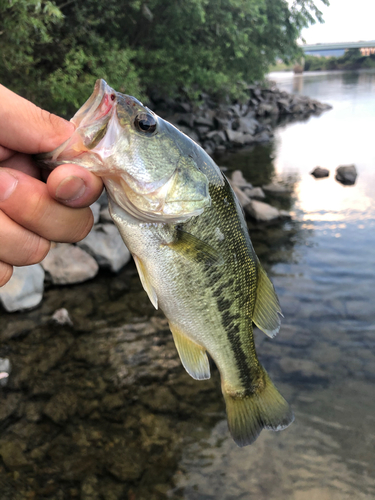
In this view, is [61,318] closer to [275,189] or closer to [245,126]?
[275,189]

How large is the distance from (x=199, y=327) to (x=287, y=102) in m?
37.3

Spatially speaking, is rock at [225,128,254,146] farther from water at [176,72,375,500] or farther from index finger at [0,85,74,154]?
index finger at [0,85,74,154]

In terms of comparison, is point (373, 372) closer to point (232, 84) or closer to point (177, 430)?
point (177, 430)

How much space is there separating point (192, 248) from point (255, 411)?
124 centimetres

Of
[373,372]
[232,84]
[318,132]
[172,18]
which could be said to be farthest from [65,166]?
[318,132]

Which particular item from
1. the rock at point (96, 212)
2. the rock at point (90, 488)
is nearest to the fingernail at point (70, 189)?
the rock at point (90, 488)

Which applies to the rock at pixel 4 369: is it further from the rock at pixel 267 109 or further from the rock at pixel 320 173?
the rock at pixel 267 109

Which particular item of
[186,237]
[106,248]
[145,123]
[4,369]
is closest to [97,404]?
[4,369]

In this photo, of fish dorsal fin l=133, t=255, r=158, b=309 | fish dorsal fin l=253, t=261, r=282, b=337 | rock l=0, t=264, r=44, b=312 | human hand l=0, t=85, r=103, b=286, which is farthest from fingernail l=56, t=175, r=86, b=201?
rock l=0, t=264, r=44, b=312

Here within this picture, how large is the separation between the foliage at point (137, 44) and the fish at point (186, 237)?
22.6 ft

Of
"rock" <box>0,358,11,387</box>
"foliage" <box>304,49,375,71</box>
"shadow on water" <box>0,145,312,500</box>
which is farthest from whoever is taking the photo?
"foliage" <box>304,49,375,71</box>

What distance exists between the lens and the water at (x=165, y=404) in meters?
3.71

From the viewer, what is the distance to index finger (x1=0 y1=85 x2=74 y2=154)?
1.65 m

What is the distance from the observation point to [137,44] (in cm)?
1681
